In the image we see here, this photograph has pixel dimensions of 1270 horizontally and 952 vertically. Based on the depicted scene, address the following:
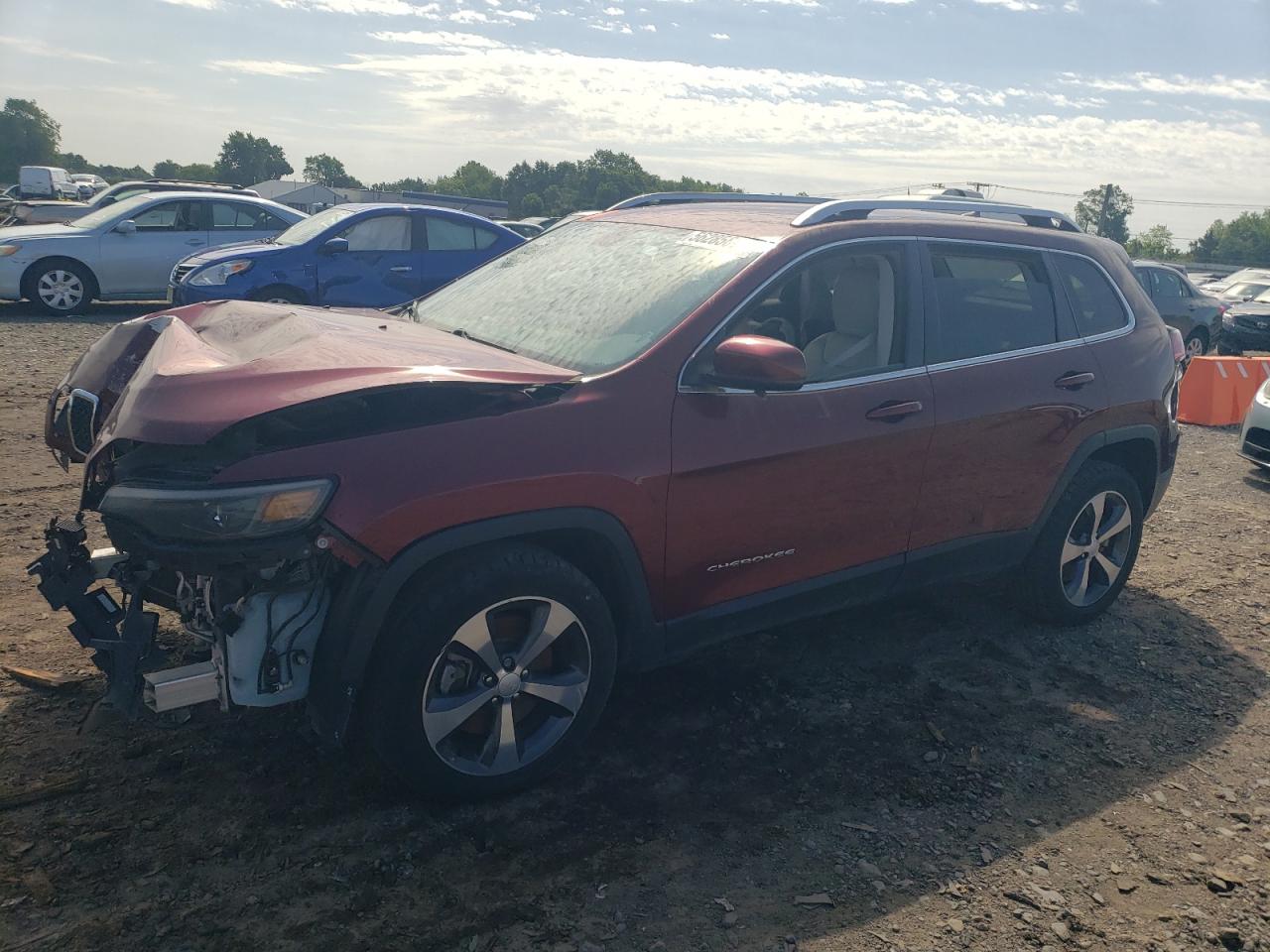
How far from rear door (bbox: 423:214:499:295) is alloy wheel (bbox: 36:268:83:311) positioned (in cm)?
475

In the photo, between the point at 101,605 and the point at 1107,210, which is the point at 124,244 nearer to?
the point at 101,605

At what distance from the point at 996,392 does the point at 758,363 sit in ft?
4.66

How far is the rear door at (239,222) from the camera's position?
44.6 feet

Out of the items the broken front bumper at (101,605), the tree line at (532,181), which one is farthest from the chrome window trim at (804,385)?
the tree line at (532,181)

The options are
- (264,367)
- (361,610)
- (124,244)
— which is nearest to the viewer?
(361,610)

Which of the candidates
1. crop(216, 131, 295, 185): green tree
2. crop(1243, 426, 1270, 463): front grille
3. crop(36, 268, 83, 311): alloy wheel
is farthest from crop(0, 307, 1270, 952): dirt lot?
crop(216, 131, 295, 185): green tree

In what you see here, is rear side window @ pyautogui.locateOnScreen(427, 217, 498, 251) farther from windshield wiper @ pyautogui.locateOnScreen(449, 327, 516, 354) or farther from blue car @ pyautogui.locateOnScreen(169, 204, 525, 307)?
windshield wiper @ pyautogui.locateOnScreen(449, 327, 516, 354)

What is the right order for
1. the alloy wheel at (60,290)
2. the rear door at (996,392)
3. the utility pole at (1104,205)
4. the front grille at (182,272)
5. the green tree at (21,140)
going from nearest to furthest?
the rear door at (996,392), the front grille at (182,272), the alloy wheel at (60,290), the utility pole at (1104,205), the green tree at (21,140)

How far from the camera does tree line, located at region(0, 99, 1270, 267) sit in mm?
64188

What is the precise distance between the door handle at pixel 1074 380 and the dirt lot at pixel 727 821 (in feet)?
4.02

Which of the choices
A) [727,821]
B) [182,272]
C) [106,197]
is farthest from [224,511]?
[106,197]

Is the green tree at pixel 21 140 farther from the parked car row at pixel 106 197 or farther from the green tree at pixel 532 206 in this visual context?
the parked car row at pixel 106 197

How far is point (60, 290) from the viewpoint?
12812mm

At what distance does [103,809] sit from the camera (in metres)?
3.03
